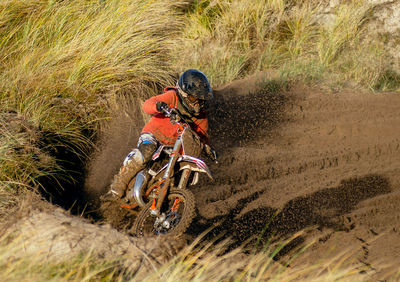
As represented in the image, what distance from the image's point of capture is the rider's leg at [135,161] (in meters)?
5.11

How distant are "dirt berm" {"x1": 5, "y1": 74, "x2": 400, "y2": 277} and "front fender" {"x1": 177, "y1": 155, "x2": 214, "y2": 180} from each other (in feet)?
2.79

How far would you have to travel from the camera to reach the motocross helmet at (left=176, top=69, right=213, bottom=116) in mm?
5035

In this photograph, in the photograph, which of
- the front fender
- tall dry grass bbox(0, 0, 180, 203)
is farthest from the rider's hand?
tall dry grass bbox(0, 0, 180, 203)

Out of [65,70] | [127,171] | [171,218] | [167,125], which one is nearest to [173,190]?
[171,218]

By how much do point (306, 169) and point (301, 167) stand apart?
0.08m

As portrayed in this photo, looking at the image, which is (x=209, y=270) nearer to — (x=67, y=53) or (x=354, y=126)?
→ (x=67, y=53)

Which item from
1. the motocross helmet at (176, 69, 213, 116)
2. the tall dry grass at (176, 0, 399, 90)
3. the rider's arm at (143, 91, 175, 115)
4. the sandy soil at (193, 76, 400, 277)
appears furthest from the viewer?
the tall dry grass at (176, 0, 399, 90)

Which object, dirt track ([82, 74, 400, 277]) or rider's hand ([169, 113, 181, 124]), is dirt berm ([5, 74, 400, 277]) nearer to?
dirt track ([82, 74, 400, 277])

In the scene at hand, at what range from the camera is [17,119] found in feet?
19.0

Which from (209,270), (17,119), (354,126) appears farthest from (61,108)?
(354,126)

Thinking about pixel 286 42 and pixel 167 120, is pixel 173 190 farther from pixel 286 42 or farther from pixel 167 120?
pixel 286 42

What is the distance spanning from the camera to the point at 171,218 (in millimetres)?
4840

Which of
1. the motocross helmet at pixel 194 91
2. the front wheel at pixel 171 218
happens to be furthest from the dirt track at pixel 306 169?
the motocross helmet at pixel 194 91

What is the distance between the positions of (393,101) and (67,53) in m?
5.65
